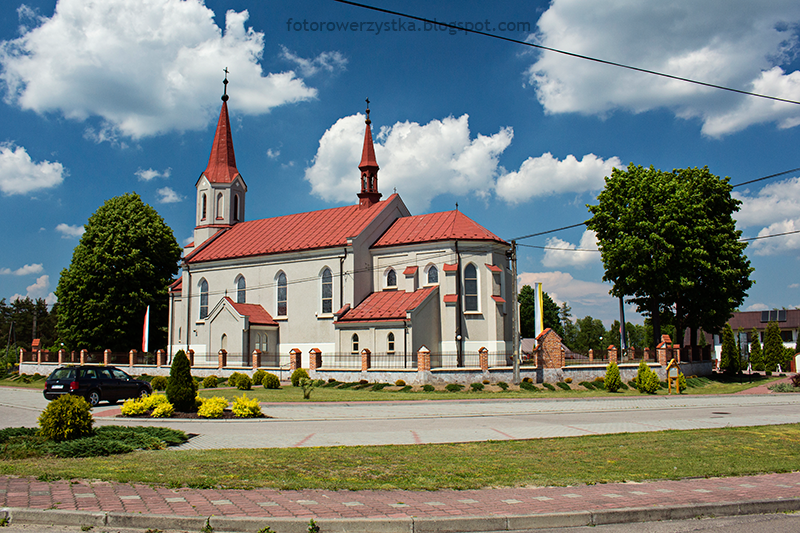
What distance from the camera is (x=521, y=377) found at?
3081 cm

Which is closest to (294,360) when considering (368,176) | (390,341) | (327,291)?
(390,341)

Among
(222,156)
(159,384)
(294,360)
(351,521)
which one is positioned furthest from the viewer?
(222,156)

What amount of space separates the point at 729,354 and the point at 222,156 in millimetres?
46911

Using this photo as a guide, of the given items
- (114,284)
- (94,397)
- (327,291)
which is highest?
(114,284)

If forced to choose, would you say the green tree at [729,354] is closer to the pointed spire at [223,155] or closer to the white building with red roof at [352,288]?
the white building with red roof at [352,288]

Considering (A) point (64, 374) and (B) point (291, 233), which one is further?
(B) point (291, 233)

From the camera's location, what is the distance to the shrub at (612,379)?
29062mm

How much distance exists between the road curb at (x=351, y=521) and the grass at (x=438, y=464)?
48.7 inches

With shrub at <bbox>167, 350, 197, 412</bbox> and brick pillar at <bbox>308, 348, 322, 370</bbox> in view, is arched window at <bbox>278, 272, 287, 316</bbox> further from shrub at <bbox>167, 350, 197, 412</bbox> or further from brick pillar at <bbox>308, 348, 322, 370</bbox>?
shrub at <bbox>167, 350, 197, 412</bbox>

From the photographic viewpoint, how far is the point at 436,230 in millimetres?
38938

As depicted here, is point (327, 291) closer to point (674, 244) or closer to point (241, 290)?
point (241, 290)

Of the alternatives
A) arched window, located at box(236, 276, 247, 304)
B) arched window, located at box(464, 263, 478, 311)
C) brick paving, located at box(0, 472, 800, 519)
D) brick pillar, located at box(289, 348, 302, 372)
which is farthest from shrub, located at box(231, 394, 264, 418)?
arched window, located at box(236, 276, 247, 304)

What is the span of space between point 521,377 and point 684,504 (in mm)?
24317

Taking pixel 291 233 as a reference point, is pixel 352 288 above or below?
below
